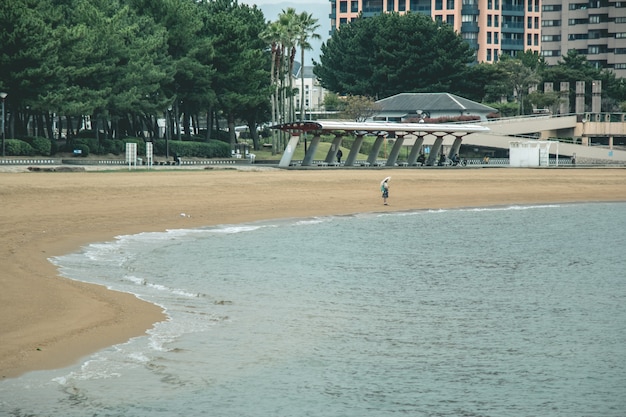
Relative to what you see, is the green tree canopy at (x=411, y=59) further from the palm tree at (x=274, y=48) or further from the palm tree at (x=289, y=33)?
the palm tree at (x=274, y=48)

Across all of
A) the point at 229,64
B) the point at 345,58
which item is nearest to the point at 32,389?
the point at 229,64

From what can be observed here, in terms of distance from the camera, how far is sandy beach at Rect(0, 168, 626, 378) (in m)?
20.5

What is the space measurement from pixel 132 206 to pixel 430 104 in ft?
300

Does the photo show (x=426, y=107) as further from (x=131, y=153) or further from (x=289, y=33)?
(x=131, y=153)

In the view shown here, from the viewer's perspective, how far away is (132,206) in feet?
154

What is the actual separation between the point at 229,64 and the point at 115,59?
16913 millimetres

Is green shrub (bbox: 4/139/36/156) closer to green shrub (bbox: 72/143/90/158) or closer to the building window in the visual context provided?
green shrub (bbox: 72/143/90/158)

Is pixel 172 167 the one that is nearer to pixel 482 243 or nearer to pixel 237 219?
pixel 237 219

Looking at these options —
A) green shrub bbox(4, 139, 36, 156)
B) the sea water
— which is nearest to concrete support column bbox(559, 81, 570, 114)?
green shrub bbox(4, 139, 36, 156)

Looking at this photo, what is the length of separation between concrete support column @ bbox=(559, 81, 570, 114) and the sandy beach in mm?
40512

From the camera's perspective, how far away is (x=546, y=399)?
57.6 ft

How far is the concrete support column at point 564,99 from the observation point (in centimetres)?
13140

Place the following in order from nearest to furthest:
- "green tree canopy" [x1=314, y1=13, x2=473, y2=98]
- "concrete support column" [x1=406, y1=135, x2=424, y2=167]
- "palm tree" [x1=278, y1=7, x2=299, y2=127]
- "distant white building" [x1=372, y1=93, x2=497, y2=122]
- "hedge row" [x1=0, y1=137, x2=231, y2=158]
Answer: "hedge row" [x1=0, y1=137, x2=231, y2=158], "concrete support column" [x1=406, y1=135, x2=424, y2=167], "palm tree" [x1=278, y1=7, x2=299, y2=127], "distant white building" [x1=372, y1=93, x2=497, y2=122], "green tree canopy" [x1=314, y1=13, x2=473, y2=98]

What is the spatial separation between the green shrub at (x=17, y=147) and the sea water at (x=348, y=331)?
3640 centimetres
